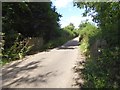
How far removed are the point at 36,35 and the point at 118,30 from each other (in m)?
23.5

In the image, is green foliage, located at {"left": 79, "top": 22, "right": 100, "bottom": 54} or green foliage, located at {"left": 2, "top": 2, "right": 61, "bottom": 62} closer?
green foliage, located at {"left": 79, "top": 22, "right": 100, "bottom": 54}

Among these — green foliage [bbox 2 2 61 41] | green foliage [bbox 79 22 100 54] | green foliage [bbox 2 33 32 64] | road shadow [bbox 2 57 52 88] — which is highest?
green foliage [bbox 2 2 61 41]

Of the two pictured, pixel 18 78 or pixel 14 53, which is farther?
pixel 14 53

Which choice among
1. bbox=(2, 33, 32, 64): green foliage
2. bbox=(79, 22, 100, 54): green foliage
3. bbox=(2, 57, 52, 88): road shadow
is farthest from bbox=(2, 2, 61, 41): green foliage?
bbox=(2, 57, 52, 88): road shadow

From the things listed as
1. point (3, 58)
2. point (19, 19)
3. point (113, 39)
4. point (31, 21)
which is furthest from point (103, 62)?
point (31, 21)

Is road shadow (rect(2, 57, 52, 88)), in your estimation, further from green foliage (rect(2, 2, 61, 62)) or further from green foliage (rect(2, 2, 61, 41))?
green foliage (rect(2, 2, 61, 41))

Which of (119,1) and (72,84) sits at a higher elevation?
(119,1)

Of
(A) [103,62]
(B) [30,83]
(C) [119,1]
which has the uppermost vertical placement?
(C) [119,1]

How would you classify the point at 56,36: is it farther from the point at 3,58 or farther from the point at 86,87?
the point at 86,87

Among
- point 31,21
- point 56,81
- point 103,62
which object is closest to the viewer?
point 103,62

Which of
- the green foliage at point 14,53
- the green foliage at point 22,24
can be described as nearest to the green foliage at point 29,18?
the green foliage at point 22,24

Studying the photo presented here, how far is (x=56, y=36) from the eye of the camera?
43312 mm

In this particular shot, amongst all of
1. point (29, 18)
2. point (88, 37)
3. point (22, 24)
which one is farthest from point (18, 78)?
point (29, 18)

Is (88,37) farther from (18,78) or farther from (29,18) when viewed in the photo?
(18,78)
